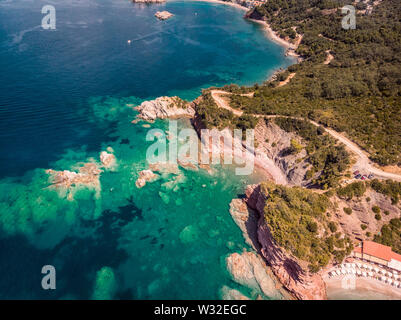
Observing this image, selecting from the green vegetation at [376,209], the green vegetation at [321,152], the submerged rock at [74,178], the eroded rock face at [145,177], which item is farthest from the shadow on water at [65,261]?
the green vegetation at [376,209]

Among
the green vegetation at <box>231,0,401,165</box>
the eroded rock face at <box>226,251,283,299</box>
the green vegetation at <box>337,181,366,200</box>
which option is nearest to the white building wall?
the green vegetation at <box>337,181,366,200</box>

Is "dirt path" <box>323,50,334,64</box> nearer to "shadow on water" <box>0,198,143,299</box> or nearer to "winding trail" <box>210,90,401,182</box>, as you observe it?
"winding trail" <box>210,90,401,182</box>

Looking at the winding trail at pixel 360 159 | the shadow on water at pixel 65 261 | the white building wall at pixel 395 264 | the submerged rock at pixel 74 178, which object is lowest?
the shadow on water at pixel 65 261

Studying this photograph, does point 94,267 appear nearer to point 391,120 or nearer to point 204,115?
point 204,115

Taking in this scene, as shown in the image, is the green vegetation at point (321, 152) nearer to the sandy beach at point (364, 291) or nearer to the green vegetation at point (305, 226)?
the green vegetation at point (305, 226)

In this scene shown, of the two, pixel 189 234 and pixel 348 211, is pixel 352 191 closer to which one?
pixel 348 211
